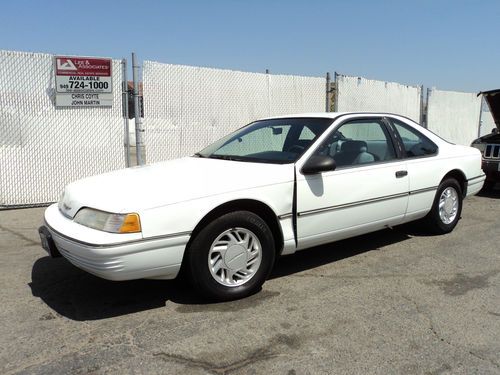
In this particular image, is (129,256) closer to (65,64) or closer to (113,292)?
(113,292)

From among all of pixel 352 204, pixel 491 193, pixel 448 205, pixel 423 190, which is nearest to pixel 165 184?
pixel 352 204

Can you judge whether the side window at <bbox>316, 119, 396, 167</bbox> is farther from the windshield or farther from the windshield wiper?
the windshield wiper

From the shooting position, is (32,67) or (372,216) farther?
(32,67)

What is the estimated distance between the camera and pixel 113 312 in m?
3.64

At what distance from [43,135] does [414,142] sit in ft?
17.9

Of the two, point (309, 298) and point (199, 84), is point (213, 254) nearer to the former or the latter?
point (309, 298)

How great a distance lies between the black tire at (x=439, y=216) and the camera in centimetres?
562

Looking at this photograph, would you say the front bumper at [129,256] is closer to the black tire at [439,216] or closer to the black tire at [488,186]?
the black tire at [439,216]

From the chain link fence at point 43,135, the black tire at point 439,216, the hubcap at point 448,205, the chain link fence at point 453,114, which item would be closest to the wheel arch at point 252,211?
the black tire at point 439,216

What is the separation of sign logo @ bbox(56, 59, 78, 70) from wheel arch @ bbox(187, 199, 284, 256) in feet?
16.1

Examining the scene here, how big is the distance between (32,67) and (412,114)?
9.86 m

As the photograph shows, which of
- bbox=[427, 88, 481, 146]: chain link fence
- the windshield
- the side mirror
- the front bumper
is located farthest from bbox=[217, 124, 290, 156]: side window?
bbox=[427, 88, 481, 146]: chain link fence

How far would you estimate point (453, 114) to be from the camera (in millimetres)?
14891

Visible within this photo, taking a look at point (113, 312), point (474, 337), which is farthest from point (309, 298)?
point (113, 312)
